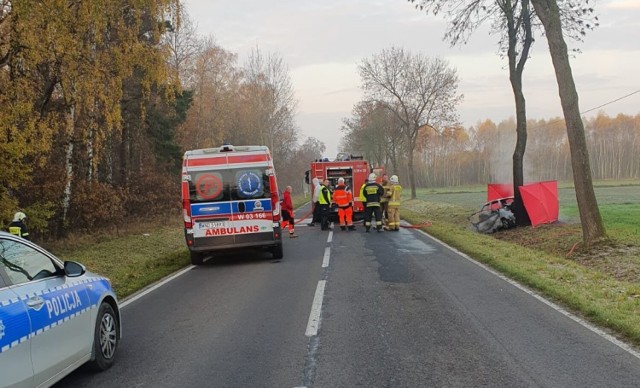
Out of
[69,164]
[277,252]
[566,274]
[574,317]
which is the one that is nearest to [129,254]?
[69,164]

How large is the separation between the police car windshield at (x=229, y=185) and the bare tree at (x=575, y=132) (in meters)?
7.83

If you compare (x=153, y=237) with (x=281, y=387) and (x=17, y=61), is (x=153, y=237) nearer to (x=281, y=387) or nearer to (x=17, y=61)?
(x=17, y=61)

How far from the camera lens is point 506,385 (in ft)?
15.3

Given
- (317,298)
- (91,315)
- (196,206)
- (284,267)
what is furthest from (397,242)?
(91,315)

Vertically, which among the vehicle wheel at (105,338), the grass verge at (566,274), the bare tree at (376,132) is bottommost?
the grass verge at (566,274)

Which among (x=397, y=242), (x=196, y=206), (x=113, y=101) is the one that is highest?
(x=113, y=101)

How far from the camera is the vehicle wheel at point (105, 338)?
17.6 feet

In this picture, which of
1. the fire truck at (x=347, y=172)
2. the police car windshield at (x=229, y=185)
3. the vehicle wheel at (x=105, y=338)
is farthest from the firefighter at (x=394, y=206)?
the vehicle wheel at (x=105, y=338)

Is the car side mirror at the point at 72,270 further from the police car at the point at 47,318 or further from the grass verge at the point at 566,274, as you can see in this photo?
the grass verge at the point at 566,274

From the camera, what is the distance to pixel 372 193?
18797mm

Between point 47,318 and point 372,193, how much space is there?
14947 millimetres

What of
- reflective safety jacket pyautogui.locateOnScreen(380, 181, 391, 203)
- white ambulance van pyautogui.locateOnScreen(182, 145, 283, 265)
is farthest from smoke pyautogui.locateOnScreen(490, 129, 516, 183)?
white ambulance van pyautogui.locateOnScreen(182, 145, 283, 265)

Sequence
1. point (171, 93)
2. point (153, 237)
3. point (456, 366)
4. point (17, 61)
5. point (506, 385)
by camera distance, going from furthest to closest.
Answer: point (153, 237) → point (171, 93) → point (17, 61) → point (456, 366) → point (506, 385)

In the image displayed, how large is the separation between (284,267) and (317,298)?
3.53m
